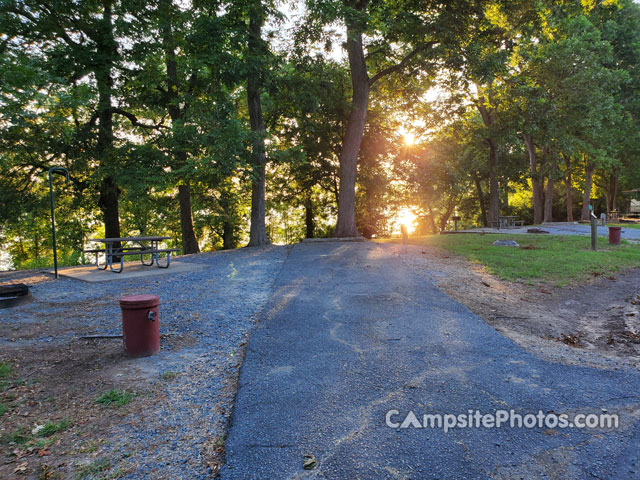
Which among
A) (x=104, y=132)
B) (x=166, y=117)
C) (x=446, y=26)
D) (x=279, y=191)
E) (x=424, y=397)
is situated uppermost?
(x=446, y=26)

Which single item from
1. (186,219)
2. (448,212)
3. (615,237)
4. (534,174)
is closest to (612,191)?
(448,212)

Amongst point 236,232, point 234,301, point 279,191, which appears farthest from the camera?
point 236,232

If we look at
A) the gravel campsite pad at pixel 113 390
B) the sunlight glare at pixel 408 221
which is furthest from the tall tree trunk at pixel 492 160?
the gravel campsite pad at pixel 113 390

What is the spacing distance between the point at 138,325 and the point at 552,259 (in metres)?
10.8

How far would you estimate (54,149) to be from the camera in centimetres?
1300

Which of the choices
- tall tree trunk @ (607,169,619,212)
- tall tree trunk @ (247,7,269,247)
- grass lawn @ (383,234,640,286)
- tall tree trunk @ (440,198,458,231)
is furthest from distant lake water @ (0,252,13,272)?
tall tree trunk @ (607,169,619,212)

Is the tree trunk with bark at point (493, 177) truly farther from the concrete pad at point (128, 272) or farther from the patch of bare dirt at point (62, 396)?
the patch of bare dirt at point (62, 396)

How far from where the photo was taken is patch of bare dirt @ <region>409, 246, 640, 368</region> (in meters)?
4.56

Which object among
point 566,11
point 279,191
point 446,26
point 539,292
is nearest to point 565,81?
point 566,11

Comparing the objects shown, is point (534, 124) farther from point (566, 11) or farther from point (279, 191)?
point (279, 191)

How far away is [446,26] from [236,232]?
2240cm

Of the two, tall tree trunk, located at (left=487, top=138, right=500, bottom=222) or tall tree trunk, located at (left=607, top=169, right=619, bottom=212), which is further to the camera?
tall tree trunk, located at (left=607, top=169, right=619, bottom=212)

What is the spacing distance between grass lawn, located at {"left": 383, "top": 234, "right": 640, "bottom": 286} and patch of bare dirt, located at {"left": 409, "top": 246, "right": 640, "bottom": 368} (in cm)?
43

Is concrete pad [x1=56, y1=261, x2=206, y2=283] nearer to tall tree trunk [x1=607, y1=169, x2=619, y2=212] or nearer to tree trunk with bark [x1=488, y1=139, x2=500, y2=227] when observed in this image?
tree trunk with bark [x1=488, y1=139, x2=500, y2=227]
